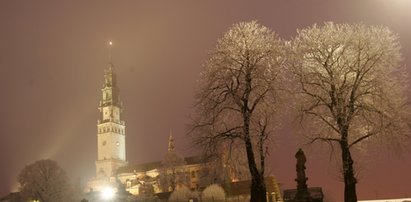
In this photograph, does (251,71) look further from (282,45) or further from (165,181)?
(165,181)

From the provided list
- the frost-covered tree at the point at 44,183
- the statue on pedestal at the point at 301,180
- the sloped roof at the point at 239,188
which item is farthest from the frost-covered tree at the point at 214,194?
the statue on pedestal at the point at 301,180

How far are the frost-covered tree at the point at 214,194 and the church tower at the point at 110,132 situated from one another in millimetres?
93853

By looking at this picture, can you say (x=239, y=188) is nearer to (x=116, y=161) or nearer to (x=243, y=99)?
(x=243, y=99)

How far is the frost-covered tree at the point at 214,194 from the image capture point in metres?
85.6

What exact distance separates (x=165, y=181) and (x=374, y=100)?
9660 cm

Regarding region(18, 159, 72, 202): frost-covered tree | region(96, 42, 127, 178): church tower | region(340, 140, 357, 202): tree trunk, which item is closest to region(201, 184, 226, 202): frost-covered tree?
region(18, 159, 72, 202): frost-covered tree

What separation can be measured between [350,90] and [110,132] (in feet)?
502

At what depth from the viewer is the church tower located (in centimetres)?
17925

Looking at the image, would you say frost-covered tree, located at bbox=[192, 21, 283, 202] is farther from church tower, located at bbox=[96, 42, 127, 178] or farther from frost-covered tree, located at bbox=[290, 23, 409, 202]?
church tower, located at bbox=[96, 42, 127, 178]

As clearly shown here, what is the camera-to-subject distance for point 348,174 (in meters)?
34.1

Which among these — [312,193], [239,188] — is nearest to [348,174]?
[312,193]

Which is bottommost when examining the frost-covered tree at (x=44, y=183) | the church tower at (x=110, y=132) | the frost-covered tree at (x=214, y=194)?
the frost-covered tree at (x=214, y=194)

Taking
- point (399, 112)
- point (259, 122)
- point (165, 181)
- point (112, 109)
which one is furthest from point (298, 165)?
point (112, 109)

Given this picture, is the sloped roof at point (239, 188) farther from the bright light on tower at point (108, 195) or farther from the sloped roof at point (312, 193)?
the sloped roof at point (312, 193)
